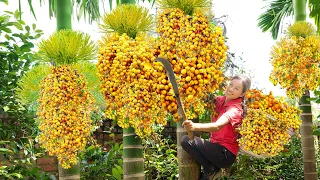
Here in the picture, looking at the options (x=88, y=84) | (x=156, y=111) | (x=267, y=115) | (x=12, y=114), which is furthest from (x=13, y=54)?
(x=267, y=115)

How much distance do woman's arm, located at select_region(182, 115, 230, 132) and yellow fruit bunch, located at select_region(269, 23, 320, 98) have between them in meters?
0.99

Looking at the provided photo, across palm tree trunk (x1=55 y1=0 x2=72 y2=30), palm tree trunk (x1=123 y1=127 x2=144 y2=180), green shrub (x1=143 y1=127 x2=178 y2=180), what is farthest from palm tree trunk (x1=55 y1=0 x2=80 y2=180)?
green shrub (x1=143 y1=127 x2=178 y2=180)

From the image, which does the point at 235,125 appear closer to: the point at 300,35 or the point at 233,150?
the point at 233,150

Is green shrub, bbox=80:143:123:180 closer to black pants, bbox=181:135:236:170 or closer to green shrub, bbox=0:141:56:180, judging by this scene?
green shrub, bbox=0:141:56:180

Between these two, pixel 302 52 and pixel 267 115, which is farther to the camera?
pixel 302 52

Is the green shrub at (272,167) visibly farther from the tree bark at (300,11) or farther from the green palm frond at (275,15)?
the green palm frond at (275,15)

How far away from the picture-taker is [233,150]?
7.72ft

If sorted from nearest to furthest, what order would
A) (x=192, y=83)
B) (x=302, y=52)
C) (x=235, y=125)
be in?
(x=192, y=83)
(x=235, y=125)
(x=302, y=52)

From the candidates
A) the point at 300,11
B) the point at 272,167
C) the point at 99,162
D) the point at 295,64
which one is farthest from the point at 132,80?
the point at 272,167

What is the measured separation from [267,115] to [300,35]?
4.08 feet

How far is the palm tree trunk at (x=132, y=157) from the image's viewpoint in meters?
2.12

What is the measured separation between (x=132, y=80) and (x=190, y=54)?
26 cm

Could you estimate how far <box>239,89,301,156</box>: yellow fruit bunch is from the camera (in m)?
2.09

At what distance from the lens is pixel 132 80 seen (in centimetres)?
181
